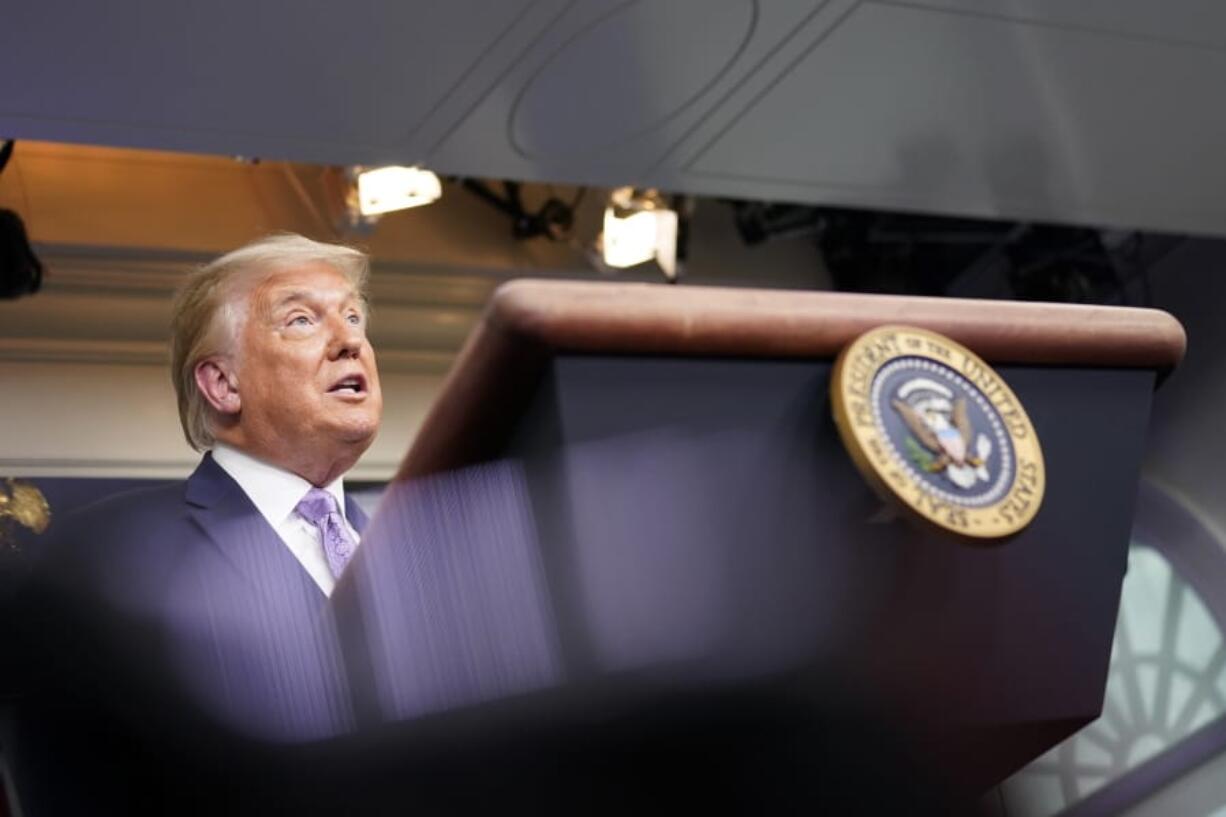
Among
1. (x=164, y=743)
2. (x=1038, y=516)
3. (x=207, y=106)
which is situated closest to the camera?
(x=164, y=743)

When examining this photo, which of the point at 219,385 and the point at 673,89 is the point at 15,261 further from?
the point at 219,385

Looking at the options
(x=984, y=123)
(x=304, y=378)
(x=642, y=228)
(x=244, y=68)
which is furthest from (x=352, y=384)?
(x=642, y=228)

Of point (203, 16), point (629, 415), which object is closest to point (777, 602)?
point (629, 415)

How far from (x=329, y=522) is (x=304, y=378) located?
0.32ft

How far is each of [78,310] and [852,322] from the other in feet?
12.5

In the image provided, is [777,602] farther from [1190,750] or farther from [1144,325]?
[1190,750]

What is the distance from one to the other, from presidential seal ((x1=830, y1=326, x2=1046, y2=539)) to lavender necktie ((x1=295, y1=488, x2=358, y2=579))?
397 millimetres

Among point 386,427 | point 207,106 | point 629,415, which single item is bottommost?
point 629,415

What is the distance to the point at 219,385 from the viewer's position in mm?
1226

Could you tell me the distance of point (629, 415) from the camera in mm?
828

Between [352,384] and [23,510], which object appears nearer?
[352,384]

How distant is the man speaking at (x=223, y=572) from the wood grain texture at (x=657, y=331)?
13cm

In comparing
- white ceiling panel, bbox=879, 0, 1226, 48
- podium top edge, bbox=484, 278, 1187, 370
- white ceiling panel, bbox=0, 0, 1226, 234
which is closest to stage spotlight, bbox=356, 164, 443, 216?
white ceiling panel, bbox=0, 0, 1226, 234

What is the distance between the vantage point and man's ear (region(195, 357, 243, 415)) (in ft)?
3.94
